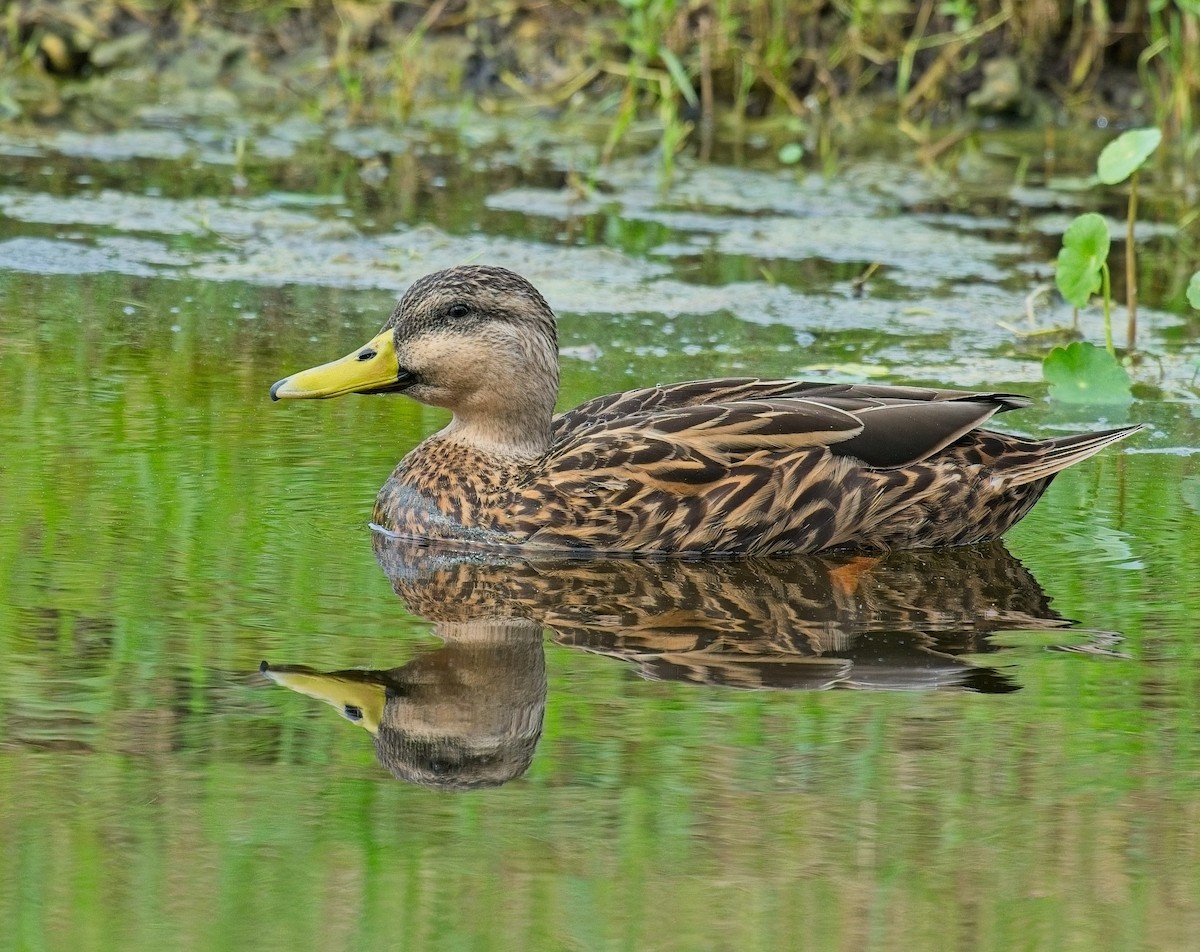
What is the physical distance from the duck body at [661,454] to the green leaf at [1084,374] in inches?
46.2

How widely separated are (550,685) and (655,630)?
64 centimetres

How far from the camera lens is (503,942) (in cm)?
395

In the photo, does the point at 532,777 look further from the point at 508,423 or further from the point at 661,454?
the point at 508,423

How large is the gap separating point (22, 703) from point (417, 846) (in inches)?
48.7

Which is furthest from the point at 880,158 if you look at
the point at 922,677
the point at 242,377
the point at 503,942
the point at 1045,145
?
the point at 503,942

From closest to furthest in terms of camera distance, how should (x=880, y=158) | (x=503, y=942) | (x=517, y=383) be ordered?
(x=503, y=942) → (x=517, y=383) → (x=880, y=158)

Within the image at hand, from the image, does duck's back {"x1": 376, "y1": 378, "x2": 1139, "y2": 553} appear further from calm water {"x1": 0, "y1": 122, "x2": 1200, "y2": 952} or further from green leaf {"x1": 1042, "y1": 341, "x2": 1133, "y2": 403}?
green leaf {"x1": 1042, "y1": 341, "x2": 1133, "y2": 403}

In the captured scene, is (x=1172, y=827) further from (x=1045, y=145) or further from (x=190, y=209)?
(x=1045, y=145)

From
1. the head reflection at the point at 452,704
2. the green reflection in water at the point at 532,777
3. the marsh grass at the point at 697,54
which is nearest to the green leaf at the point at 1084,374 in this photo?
the green reflection in water at the point at 532,777

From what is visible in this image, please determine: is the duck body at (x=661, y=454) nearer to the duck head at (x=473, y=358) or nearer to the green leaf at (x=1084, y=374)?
the duck head at (x=473, y=358)

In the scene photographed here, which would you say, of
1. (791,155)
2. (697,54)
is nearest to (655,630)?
(791,155)

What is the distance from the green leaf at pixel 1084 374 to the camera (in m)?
8.33

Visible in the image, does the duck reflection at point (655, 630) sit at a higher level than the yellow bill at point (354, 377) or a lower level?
lower

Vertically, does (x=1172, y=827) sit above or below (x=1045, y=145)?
below
